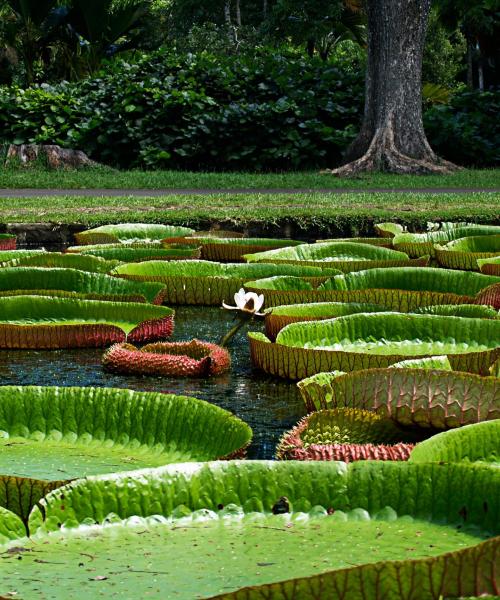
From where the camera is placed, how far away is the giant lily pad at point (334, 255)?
12.0ft

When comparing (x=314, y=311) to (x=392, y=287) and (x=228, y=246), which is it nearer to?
(x=392, y=287)

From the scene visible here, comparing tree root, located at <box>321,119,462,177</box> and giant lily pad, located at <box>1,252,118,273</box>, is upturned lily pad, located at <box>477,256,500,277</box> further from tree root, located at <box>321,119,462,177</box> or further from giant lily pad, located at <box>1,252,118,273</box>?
tree root, located at <box>321,119,462,177</box>

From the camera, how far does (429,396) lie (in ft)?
5.40

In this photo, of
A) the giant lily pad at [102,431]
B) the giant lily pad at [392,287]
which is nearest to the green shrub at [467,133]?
the giant lily pad at [392,287]

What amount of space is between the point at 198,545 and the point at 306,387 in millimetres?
690

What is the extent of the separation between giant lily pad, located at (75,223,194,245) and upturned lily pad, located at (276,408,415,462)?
10.5 ft

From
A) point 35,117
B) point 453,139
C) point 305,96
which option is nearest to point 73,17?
point 35,117

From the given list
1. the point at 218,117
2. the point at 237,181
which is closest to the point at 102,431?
the point at 237,181

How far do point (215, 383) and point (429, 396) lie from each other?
643mm

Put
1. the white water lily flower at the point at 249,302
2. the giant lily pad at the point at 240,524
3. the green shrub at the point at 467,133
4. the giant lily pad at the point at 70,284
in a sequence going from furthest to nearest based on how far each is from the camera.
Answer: the green shrub at the point at 467,133 → the giant lily pad at the point at 70,284 → the white water lily flower at the point at 249,302 → the giant lily pad at the point at 240,524

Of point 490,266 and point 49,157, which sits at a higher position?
point 49,157

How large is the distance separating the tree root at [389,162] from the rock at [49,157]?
328 cm

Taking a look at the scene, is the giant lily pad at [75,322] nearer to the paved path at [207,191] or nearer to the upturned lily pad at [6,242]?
the upturned lily pad at [6,242]

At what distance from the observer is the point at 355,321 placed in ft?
7.80
